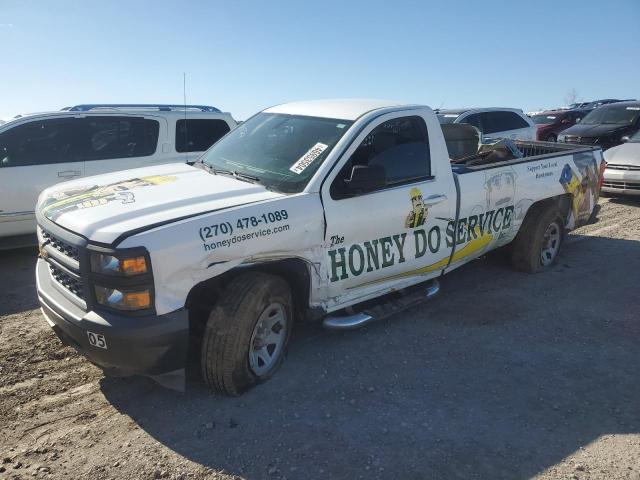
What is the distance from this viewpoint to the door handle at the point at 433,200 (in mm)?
4418

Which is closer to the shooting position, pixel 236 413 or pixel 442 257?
pixel 236 413

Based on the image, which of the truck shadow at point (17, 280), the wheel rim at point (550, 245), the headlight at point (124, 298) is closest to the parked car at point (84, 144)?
the truck shadow at point (17, 280)

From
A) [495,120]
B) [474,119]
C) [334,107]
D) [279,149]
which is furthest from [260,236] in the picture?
[495,120]

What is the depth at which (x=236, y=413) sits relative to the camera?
134 inches

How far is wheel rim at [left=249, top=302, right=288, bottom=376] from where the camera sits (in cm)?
359

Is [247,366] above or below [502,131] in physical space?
below

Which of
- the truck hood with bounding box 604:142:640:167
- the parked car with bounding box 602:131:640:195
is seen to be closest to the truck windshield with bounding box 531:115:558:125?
the truck hood with bounding box 604:142:640:167

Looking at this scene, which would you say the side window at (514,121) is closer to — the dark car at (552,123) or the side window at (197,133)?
the dark car at (552,123)

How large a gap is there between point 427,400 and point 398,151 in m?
1.98

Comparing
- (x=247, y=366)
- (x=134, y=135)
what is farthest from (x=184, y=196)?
(x=134, y=135)

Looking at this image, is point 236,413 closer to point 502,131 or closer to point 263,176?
point 263,176

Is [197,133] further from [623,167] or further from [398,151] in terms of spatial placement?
[623,167]

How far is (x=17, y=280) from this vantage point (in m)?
5.73

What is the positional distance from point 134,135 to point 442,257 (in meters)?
4.86
